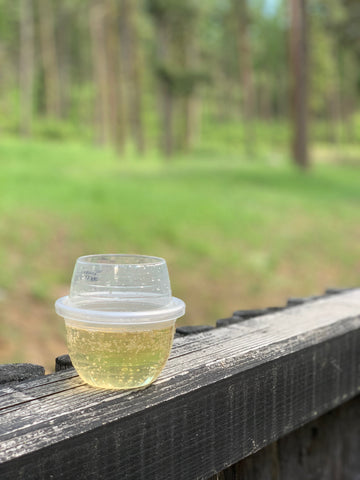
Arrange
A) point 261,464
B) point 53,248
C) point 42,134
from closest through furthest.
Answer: point 261,464, point 53,248, point 42,134

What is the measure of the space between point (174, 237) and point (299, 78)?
10905mm

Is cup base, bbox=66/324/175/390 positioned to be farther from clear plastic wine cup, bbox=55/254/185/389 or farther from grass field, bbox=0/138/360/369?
grass field, bbox=0/138/360/369

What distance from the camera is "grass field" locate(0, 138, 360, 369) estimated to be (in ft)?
24.2

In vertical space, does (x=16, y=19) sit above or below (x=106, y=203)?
above

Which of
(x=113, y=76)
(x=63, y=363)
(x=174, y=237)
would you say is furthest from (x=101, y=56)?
(x=63, y=363)

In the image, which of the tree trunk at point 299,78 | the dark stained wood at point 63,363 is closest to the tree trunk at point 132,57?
the tree trunk at point 299,78

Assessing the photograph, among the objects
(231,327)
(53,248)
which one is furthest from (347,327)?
(53,248)

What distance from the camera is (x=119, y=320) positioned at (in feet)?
3.86

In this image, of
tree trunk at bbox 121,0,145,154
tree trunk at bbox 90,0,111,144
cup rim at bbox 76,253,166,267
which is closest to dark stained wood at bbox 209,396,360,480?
cup rim at bbox 76,253,166,267

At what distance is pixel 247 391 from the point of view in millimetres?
1428

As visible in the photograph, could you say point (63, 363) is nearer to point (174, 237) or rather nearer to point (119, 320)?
point (119, 320)

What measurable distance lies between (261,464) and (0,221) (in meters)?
8.09

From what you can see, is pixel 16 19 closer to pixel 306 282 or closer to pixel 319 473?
pixel 306 282

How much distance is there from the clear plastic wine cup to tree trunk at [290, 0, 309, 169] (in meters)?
18.1
